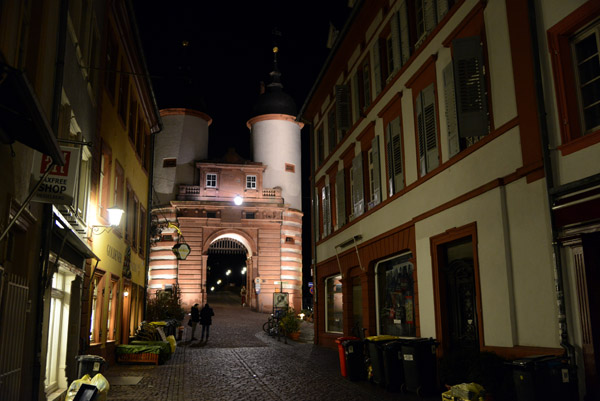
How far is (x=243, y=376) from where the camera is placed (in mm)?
15562

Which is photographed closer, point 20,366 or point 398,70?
point 20,366

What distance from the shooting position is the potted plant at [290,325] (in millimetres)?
28203

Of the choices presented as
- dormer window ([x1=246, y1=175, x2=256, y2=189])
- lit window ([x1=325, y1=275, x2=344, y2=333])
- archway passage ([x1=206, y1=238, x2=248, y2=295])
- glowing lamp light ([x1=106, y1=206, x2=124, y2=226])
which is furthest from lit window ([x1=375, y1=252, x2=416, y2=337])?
archway passage ([x1=206, y1=238, x2=248, y2=295])

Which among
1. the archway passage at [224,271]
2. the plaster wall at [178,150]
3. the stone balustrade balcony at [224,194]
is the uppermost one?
the plaster wall at [178,150]

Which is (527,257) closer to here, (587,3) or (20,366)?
(587,3)

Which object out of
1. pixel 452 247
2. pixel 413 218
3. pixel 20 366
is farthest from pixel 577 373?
pixel 20 366

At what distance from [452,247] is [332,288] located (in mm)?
11454

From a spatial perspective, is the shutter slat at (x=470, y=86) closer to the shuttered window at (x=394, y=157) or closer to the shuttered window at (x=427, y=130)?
the shuttered window at (x=427, y=130)

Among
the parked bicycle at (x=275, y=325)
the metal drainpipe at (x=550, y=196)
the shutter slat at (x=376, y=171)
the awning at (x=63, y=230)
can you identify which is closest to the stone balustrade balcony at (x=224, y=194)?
the parked bicycle at (x=275, y=325)

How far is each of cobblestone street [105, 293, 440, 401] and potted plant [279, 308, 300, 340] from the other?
5.07ft

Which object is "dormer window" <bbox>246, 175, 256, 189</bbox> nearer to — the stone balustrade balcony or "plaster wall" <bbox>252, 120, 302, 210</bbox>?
the stone balustrade balcony

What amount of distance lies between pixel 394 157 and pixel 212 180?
119ft

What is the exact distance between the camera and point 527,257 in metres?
10.4

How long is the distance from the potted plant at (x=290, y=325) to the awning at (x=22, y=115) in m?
22.2
